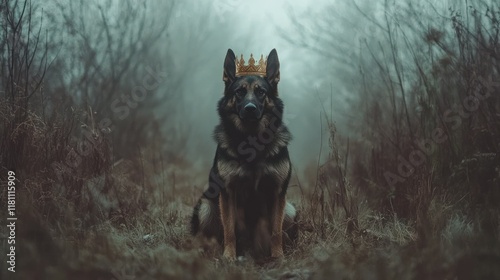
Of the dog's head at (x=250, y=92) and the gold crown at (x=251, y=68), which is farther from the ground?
the gold crown at (x=251, y=68)

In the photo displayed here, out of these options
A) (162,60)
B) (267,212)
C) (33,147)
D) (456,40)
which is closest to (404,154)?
(456,40)

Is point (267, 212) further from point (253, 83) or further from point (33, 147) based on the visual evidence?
point (33, 147)

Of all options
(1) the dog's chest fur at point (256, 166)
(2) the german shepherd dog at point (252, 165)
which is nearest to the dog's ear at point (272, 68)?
(2) the german shepherd dog at point (252, 165)

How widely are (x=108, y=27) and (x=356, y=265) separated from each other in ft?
19.8

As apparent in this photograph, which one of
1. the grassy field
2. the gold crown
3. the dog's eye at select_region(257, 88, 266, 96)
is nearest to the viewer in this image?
the grassy field

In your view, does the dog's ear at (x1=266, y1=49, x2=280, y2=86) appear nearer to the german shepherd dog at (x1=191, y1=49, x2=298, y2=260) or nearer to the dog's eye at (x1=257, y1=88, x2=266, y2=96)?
the german shepherd dog at (x1=191, y1=49, x2=298, y2=260)

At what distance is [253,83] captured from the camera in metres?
4.47

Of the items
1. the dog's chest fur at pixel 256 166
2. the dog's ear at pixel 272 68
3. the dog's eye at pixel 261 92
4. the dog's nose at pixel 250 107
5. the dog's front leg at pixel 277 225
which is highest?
the dog's ear at pixel 272 68

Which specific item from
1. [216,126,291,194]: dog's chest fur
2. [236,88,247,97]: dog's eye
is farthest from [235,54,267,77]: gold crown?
[216,126,291,194]: dog's chest fur

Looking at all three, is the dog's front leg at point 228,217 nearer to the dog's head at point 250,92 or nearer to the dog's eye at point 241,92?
the dog's head at point 250,92

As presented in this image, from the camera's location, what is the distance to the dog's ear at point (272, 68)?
4.63 meters

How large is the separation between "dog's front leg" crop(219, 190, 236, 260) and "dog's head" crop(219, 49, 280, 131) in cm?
64

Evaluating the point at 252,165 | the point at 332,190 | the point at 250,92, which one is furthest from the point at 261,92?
the point at 332,190

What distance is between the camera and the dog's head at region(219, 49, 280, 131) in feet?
14.3
